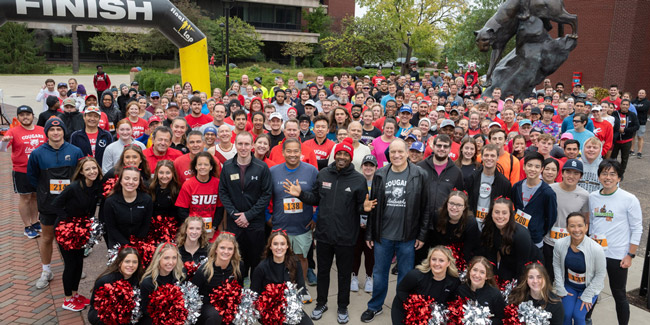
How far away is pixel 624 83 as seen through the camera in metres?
25.0

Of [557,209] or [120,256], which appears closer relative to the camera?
[120,256]

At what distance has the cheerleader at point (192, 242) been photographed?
4.89 m

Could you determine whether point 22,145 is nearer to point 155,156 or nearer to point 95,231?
point 155,156

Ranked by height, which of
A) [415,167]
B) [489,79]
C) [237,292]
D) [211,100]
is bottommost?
[237,292]

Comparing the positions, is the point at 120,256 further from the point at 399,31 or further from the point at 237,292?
the point at 399,31

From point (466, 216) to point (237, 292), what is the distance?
2.57 meters

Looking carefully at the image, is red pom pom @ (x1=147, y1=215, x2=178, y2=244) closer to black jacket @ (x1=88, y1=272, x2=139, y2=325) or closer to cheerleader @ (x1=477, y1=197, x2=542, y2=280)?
black jacket @ (x1=88, y1=272, x2=139, y2=325)

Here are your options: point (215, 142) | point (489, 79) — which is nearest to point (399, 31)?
point (489, 79)

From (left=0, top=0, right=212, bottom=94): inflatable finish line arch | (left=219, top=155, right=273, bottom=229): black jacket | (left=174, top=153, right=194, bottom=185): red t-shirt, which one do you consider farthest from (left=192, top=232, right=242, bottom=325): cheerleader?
(left=0, top=0, right=212, bottom=94): inflatable finish line arch

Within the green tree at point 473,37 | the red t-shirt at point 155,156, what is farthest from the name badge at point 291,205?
the green tree at point 473,37

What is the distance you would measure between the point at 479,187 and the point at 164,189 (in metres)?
3.86

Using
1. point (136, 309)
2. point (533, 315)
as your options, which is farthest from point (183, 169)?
point (533, 315)

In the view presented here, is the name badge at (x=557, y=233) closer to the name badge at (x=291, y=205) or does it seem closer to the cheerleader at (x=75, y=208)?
the name badge at (x=291, y=205)

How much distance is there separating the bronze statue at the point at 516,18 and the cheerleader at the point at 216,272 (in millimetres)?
12776
